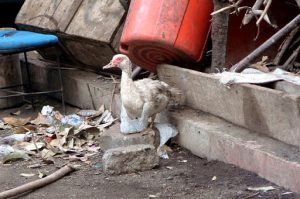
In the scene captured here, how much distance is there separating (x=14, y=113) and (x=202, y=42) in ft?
8.78

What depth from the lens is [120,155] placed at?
4676 millimetres

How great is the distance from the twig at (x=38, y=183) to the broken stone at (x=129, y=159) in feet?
1.04

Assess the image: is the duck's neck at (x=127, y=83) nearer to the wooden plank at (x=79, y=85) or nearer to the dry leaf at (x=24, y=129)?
the wooden plank at (x=79, y=85)

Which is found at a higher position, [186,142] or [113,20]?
[113,20]

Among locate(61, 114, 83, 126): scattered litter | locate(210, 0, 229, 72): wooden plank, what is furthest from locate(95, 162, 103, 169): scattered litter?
locate(210, 0, 229, 72): wooden plank

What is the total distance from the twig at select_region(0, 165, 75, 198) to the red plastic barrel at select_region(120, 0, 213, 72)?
51.7 inches

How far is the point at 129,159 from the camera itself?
15.4 ft

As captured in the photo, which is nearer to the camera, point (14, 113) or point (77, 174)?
point (77, 174)

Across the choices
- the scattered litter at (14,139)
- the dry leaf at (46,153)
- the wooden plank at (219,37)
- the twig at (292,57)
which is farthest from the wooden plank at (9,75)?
the twig at (292,57)

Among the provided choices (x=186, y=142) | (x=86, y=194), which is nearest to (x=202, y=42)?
(x=186, y=142)

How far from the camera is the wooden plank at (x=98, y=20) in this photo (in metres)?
6.34

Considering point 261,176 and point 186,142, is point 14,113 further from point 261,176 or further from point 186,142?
point 261,176

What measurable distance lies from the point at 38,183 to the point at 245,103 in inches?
64.2

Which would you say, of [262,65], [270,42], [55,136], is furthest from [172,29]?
[55,136]
